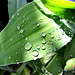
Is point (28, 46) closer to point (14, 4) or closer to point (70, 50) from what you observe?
point (70, 50)

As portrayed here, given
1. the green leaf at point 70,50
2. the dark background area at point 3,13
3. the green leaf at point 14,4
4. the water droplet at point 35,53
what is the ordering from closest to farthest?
the water droplet at point 35,53 < the green leaf at point 70,50 < the green leaf at point 14,4 < the dark background area at point 3,13

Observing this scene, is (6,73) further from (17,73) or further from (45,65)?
(45,65)

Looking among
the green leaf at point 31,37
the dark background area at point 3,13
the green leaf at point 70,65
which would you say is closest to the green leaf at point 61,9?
the green leaf at point 31,37

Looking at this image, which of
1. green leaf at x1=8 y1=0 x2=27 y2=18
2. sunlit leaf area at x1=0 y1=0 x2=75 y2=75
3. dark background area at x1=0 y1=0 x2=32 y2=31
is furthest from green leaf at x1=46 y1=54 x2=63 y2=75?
dark background area at x1=0 y1=0 x2=32 y2=31

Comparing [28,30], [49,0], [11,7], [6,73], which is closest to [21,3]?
[11,7]

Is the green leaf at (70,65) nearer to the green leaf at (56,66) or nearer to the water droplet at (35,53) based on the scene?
the green leaf at (56,66)

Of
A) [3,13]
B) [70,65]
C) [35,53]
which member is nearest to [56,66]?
[70,65]
